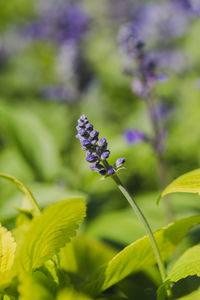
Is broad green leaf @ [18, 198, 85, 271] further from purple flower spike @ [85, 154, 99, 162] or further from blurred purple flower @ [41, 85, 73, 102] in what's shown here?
blurred purple flower @ [41, 85, 73, 102]

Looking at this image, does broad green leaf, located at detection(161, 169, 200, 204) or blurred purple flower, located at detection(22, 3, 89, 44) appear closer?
broad green leaf, located at detection(161, 169, 200, 204)

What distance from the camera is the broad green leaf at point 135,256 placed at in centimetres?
84

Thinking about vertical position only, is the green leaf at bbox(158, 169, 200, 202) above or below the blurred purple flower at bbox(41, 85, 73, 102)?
below

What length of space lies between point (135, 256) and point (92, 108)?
3.13 metres

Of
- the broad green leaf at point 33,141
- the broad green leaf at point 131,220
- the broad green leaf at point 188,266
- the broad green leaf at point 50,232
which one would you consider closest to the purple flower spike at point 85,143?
the broad green leaf at point 50,232

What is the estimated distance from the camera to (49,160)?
8.08 ft

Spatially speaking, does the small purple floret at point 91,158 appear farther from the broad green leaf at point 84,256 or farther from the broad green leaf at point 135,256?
the broad green leaf at point 84,256

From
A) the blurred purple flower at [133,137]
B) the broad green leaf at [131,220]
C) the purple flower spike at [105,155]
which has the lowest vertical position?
the broad green leaf at [131,220]

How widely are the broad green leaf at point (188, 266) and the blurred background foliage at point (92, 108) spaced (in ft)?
2.45

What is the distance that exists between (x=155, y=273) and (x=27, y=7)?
7.05 metres

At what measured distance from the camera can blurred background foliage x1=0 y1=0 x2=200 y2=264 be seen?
7.59 ft

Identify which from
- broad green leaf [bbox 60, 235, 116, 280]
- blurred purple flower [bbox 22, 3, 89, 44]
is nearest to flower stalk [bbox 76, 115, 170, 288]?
broad green leaf [bbox 60, 235, 116, 280]

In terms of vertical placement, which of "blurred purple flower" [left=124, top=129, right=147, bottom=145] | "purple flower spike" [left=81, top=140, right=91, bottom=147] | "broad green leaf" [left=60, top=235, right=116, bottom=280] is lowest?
"broad green leaf" [left=60, top=235, right=116, bottom=280]

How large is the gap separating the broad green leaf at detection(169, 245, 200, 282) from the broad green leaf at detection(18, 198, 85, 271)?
0.22 meters
